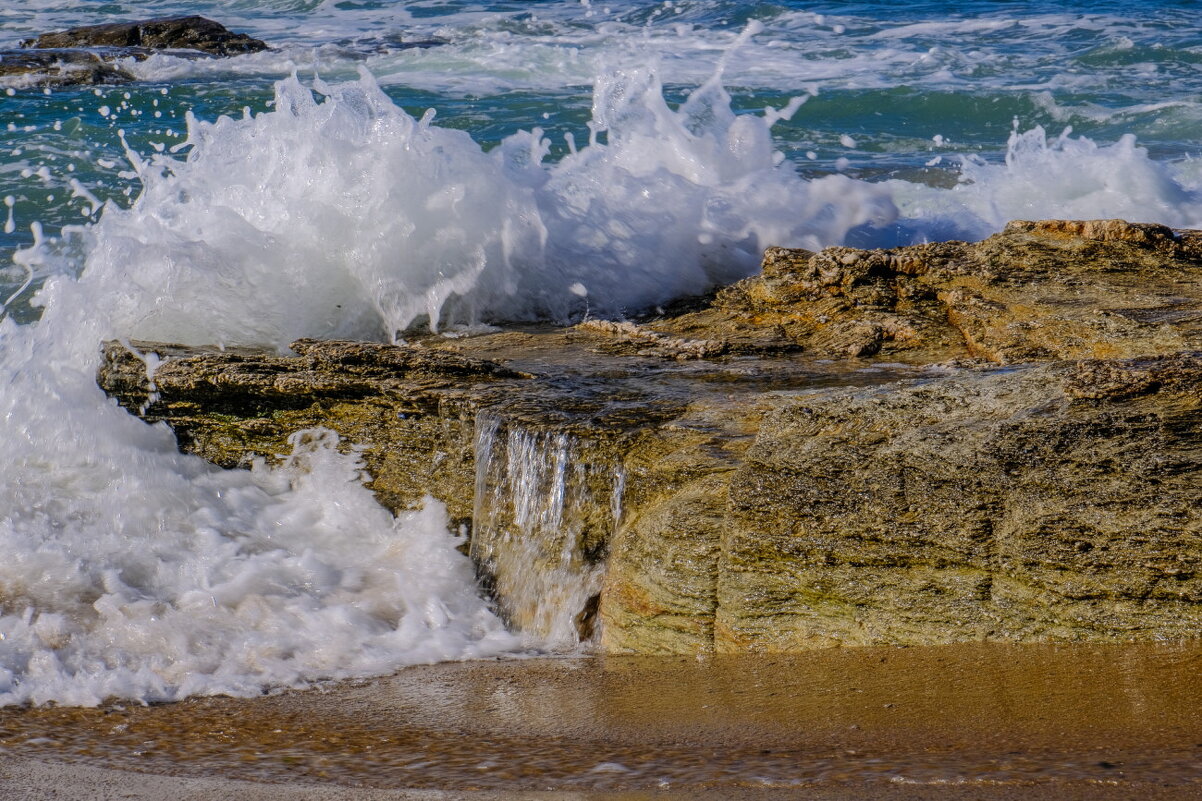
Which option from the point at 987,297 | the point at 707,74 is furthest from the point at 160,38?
the point at 987,297

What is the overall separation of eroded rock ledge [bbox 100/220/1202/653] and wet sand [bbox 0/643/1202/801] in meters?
0.16

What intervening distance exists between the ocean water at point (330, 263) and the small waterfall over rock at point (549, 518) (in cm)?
13

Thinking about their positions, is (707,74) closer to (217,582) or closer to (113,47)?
(113,47)

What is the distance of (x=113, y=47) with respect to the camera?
15219 millimetres

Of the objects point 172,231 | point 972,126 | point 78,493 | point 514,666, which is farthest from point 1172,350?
point 972,126

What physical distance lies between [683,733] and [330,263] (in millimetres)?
3241

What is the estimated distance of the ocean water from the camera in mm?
3410

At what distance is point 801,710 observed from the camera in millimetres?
2578

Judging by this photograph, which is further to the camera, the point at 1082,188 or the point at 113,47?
the point at 113,47

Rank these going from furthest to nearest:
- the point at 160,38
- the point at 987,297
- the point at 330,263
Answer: the point at 160,38 → the point at 330,263 → the point at 987,297

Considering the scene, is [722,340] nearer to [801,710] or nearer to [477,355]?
[477,355]

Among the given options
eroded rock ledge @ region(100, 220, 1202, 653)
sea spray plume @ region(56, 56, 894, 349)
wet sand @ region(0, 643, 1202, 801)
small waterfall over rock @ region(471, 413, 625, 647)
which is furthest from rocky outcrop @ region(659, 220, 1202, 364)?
wet sand @ region(0, 643, 1202, 801)

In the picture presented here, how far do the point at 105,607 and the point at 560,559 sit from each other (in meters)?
1.31

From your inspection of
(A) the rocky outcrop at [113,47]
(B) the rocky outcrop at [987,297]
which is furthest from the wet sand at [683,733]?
(A) the rocky outcrop at [113,47]
